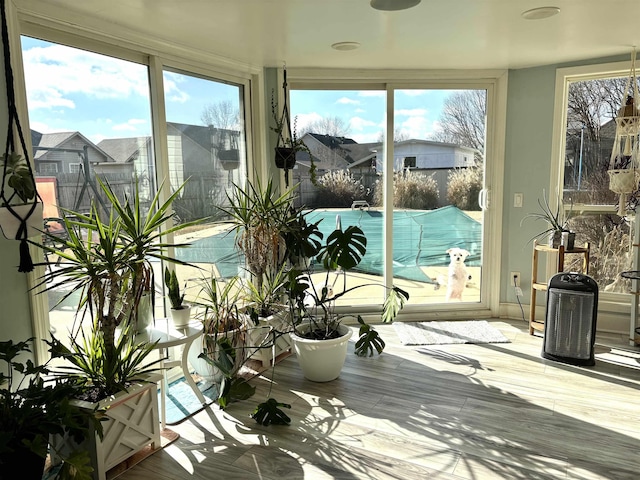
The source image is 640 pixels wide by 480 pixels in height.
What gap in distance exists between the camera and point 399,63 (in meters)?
3.90

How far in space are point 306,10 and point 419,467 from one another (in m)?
2.39

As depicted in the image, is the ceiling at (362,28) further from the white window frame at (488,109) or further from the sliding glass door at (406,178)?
the sliding glass door at (406,178)

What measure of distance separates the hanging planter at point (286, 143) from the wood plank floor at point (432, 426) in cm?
160

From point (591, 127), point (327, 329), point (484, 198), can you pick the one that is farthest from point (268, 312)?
point (591, 127)

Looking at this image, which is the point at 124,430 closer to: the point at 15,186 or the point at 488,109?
the point at 15,186

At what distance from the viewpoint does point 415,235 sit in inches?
175

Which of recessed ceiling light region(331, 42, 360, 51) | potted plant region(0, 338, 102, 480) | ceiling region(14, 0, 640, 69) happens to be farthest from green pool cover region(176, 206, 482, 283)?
potted plant region(0, 338, 102, 480)

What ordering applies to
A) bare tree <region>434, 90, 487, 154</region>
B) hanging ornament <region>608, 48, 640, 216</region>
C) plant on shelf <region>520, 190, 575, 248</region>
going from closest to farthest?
hanging ornament <region>608, 48, 640, 216</region> → plant on shelf <region>520, 190, 575, 248</region> → bare tree <region>434, 90, 487, 154</region>

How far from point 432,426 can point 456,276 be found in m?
2.15

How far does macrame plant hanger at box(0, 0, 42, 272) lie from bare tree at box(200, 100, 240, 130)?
148 cm

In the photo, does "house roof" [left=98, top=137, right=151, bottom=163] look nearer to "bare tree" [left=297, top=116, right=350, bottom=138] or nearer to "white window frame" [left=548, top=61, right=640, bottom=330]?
"bare tree" [left=297, top=116, right=350, bottom=138]

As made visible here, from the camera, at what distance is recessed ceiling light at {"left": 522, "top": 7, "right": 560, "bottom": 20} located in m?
2.56

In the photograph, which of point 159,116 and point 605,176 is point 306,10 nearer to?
point 159,116

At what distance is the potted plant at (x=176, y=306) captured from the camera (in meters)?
2.80
